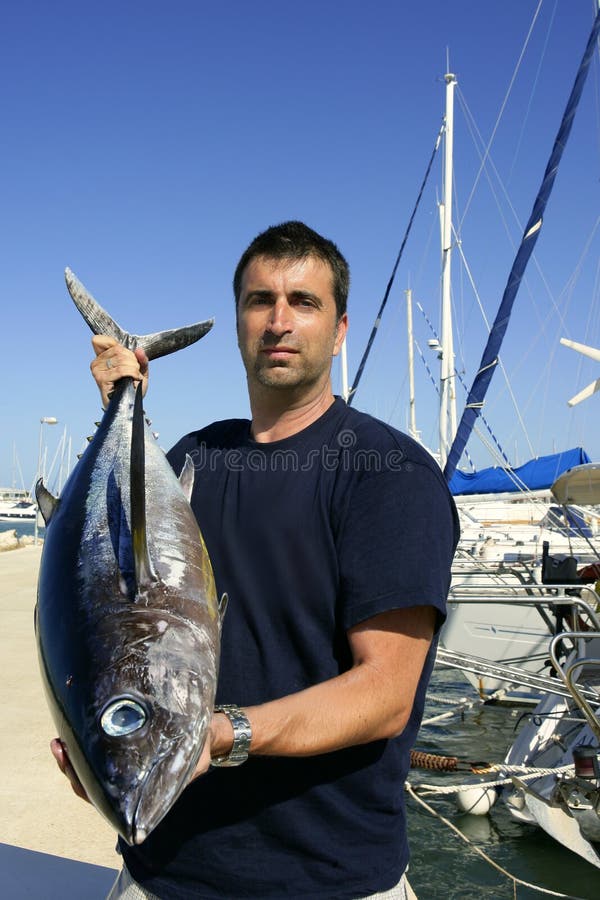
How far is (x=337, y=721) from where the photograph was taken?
4.41ft

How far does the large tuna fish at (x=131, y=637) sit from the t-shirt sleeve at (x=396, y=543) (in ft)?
0.93

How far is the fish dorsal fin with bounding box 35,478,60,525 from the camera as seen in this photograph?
1.92 metres

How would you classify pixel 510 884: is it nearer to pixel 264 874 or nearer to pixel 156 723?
pixel 264 874

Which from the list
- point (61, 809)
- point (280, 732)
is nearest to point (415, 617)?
point (280, 732)

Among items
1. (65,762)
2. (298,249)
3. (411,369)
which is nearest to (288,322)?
(298,249)

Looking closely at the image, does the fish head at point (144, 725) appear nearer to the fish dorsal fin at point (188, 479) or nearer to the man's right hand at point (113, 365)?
the fish dorsal fin at point (188, 479)

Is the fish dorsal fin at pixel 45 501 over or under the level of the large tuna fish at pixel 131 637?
over

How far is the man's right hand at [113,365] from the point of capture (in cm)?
212

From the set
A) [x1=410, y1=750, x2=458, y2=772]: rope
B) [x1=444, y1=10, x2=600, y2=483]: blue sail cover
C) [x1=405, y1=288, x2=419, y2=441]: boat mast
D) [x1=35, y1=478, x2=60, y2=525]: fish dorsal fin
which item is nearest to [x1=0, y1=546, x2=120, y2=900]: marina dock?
[x1=35, y1=478, x2=60, y2=525]: fish dorsal fin

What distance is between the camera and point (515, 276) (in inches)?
456

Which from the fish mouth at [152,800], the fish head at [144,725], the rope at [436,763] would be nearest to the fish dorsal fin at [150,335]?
the fish head at [144,725]

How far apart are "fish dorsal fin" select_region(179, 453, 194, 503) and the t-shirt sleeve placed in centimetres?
44

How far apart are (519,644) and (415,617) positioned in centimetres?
745

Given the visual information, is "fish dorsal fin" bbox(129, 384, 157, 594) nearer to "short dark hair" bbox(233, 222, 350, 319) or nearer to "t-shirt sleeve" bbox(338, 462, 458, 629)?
"t-shirt sleeve" bbox(338, 462, 458, 629)
